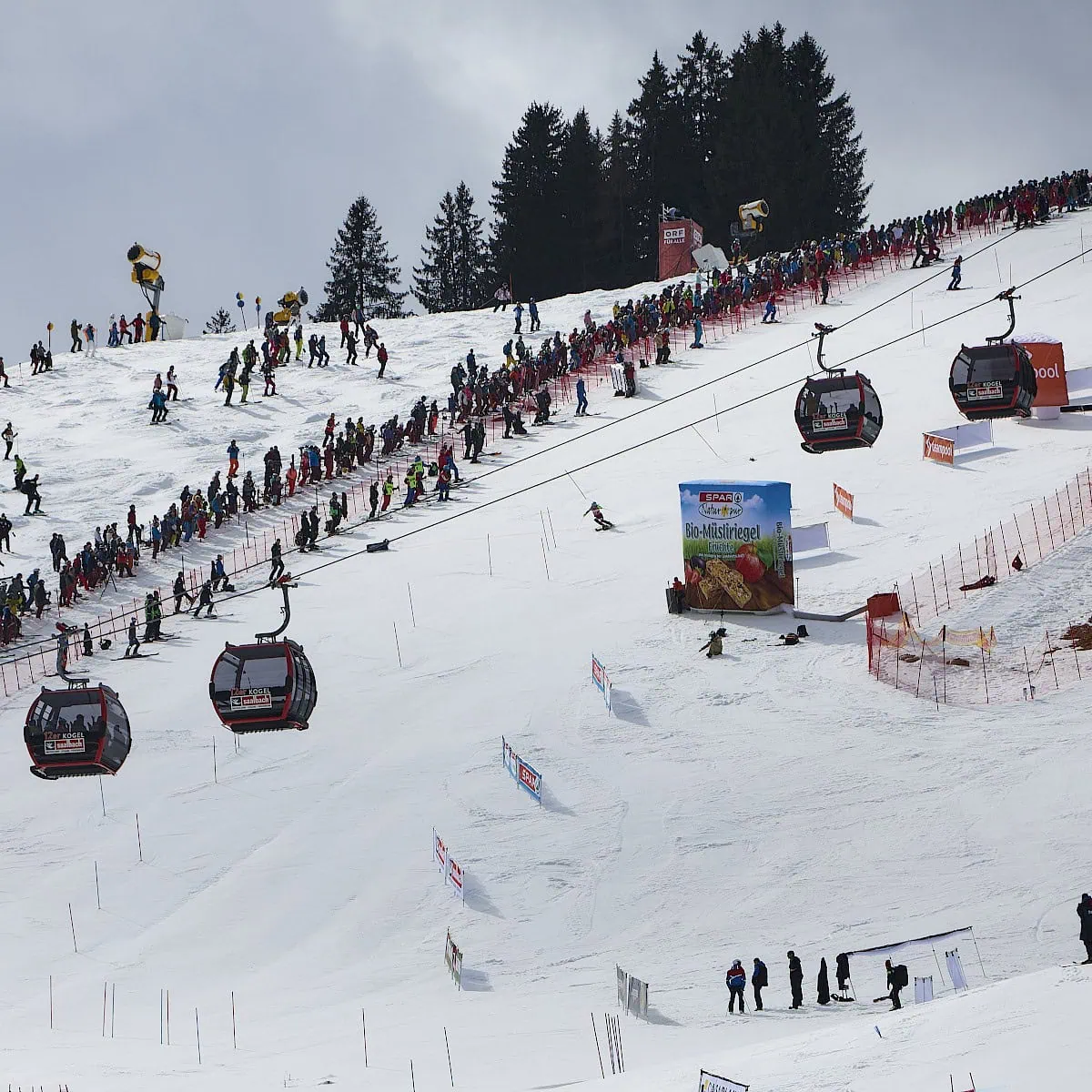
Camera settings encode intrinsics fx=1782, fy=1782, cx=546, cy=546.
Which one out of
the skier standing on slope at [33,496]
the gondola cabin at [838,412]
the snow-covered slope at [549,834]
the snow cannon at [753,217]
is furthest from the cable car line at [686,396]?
the snow cannon at [753,217]

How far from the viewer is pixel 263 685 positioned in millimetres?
20875

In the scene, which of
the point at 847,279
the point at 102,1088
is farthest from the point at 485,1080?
the point at 847,279

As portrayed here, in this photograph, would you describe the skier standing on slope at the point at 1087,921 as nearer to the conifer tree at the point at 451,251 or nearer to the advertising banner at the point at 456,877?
the advertising banner at the point at 456,877

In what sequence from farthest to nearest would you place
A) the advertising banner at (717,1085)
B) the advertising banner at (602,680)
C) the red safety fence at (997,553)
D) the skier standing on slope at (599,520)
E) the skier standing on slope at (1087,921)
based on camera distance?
the skier standing on slope at (599,520) < the red safety fence at (997,553) < the advertising banner at (602,680) < the skier standing on slope at (1087,921) < the advertising banner at (717,1085)

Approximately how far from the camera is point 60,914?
2378cm

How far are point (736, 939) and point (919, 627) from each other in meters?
9.14

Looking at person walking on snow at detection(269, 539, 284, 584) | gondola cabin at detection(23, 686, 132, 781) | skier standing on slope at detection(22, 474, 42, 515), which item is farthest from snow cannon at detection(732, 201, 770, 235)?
gondola cabin at detection(23, 686, 132, 781)

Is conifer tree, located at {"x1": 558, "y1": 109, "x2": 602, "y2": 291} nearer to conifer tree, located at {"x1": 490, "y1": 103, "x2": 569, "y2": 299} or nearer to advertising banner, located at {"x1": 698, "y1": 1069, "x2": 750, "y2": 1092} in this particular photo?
conifer tree, located at {"x1": 490, "y1": 103, "x2": 569, "y2": 299}

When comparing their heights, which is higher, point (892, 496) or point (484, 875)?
point (892, 496)

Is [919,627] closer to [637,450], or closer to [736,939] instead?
[736,939]

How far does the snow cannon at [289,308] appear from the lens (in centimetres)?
5866

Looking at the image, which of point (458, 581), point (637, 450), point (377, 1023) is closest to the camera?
point (377, 1023)

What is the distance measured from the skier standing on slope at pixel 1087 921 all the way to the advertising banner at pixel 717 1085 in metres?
5.33

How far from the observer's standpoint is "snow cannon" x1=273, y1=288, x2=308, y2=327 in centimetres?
5866
